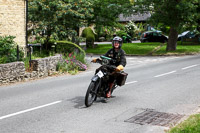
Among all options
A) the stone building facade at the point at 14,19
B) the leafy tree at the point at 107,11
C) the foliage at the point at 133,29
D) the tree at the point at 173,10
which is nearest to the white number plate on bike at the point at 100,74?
the stone building facade at the point at 14,19

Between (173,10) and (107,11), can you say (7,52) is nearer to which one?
(107,11)

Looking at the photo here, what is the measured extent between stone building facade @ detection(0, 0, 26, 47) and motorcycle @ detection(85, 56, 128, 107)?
12506 millimetres

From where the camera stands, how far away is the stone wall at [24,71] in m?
13.3

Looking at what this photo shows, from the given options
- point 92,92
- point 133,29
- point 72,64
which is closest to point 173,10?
point 72,64

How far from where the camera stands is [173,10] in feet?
85.7

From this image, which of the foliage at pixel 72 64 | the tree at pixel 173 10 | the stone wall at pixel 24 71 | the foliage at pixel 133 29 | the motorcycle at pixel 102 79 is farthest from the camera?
the foliage at pixel 133 29

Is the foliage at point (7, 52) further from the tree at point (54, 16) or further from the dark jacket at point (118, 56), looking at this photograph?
the dark jacket at point (118, 56)

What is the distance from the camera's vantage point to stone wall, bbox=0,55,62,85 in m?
13.3

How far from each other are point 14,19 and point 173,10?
11914mm

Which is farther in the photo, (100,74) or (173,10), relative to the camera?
(173,10)

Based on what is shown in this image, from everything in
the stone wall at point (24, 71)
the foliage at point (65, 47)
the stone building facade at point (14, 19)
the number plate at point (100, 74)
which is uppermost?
the stone building facade at point (14, 19)

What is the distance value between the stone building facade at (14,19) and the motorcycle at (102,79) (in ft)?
41.0

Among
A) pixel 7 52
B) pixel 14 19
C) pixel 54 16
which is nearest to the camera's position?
pixel 7 52

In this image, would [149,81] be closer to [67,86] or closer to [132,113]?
[67,86]
